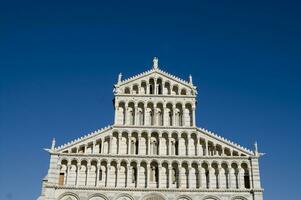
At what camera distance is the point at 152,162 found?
33875 millimetres

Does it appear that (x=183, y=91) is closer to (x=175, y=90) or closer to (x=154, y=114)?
(x=175, y=90)

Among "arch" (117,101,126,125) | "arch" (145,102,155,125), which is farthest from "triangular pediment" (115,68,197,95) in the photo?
"arch" (145,102,155,125)

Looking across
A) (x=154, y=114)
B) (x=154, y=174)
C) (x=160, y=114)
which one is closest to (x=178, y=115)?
(x=160, y=114)

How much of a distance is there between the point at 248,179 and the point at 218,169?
7.64 ft

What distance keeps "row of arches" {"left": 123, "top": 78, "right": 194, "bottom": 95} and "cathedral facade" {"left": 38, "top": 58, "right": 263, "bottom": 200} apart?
3.78 ft

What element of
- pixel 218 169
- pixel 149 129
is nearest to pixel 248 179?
pixel 218 169

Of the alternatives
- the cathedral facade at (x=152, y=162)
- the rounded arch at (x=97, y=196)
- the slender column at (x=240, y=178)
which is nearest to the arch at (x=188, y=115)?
the cathedral facade at (x=152, y=162)

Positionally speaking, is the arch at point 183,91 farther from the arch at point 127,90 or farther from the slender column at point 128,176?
the slender column at point 128,176

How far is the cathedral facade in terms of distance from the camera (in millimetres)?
32656

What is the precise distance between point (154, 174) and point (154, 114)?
4889mm

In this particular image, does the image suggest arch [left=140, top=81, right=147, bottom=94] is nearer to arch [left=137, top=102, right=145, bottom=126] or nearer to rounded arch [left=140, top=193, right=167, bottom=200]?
arch [left=137, top=102, right=145, bottom=126]

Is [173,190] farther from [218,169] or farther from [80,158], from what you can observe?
[80,158]

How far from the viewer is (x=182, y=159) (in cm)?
3391

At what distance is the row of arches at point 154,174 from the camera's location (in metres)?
33.1
